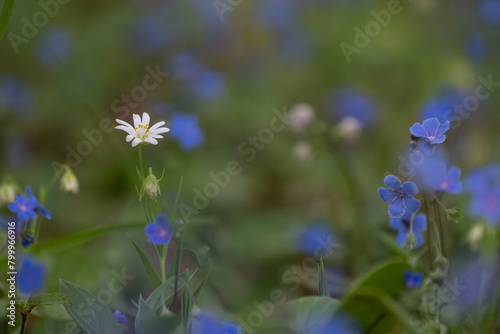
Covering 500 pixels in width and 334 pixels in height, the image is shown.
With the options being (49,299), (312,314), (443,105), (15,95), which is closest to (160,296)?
(49,299)

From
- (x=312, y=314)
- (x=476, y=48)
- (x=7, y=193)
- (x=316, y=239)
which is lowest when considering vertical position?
(x=316, y=239)

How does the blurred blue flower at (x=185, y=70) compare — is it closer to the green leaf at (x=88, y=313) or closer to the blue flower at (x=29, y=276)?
the blue flower at (x=29, y=276)

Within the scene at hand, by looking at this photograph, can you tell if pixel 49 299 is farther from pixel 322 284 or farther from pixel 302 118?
pixel 302 118

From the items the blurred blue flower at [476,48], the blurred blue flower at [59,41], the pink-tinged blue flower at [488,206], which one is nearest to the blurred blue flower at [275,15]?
the blurred blue flower at [59,41]

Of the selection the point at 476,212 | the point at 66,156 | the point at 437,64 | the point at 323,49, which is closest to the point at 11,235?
the point at 476,212

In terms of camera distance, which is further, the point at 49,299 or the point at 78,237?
the point at 78,237

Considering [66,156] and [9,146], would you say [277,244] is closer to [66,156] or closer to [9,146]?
[66,156]
